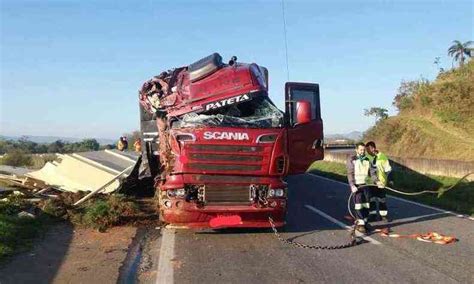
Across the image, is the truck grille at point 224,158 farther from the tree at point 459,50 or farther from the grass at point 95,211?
the tree at point 459,50

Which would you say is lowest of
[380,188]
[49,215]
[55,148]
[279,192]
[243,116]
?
[49,215]

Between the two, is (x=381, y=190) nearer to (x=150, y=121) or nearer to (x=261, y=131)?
(x=261, y=131)

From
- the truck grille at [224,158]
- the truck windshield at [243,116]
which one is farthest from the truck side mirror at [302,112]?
the truck grille at [224,158]

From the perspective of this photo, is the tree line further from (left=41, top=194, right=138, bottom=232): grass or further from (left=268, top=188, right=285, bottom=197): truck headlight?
(left=268, top=188, right=285, bottom=197): truck headlight

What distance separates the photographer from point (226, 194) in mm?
9172

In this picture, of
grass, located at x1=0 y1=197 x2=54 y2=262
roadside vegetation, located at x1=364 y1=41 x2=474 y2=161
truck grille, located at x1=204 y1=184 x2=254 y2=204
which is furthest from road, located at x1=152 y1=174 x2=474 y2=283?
roadside vegetation, located at x1=364 y1=41 x2=474 y2=161

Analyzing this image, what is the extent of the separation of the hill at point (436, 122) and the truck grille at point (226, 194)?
826 inches

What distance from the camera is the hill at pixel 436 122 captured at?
31.1 meters

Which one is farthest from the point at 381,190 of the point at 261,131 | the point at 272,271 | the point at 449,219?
the point at 272,271

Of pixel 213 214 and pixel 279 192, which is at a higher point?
pixel 279 192

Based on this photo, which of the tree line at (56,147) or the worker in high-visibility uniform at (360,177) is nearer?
the worker in high-visibility uniform at (360,177)

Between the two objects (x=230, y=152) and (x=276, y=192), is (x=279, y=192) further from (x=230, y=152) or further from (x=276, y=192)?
(x=230, y=152)

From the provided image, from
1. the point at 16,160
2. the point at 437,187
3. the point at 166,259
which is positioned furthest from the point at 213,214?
the point at 16,160

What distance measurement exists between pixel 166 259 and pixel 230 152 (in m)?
2.19
